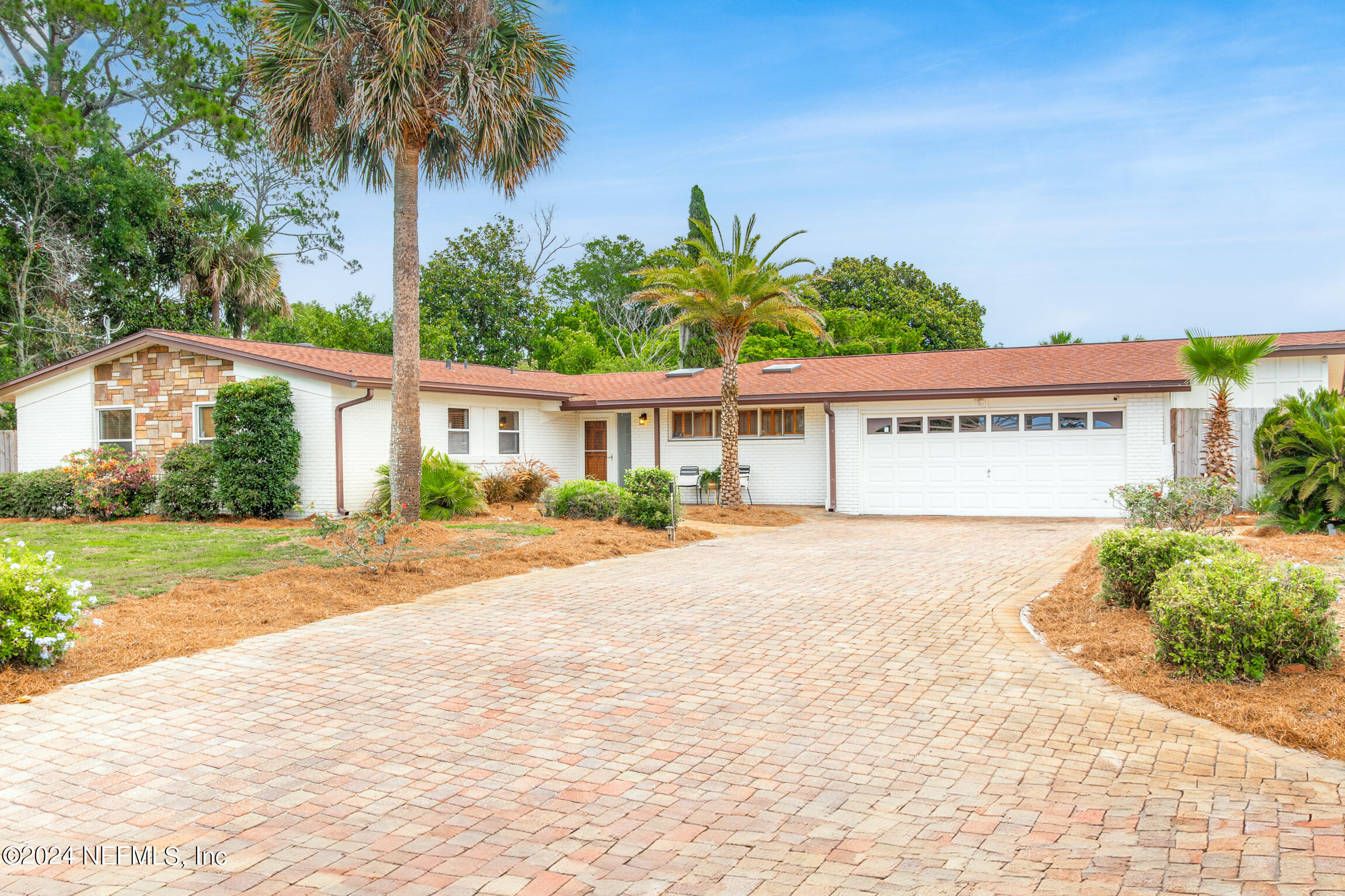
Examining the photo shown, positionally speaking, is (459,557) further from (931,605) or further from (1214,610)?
(1214,610)

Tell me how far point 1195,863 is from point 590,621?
5298 millimetres

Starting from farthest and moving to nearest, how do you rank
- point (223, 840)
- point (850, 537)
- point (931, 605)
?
1. point (850, 537)
2. point (931, 605)
3. point (223, 840)

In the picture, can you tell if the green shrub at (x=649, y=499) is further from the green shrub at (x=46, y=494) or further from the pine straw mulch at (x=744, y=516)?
the green shrub at (x=46, y=494)

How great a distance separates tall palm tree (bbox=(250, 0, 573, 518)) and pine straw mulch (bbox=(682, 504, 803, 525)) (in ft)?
19.2

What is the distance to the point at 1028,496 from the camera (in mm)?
18000

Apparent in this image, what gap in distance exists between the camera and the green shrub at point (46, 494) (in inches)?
687

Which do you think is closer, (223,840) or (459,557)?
(223,840)

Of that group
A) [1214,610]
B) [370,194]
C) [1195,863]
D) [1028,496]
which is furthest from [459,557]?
[1028,496]

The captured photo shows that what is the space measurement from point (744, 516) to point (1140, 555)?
1035 cm

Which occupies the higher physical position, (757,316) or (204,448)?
(757,316)

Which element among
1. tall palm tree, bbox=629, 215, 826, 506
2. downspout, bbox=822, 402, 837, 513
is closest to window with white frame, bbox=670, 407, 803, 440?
downspout, bbox=822, 402, 837, 513

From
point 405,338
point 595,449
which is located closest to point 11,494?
point 405,338

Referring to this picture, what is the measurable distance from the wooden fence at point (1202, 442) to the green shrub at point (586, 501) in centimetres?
1100

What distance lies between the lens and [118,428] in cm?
1895
